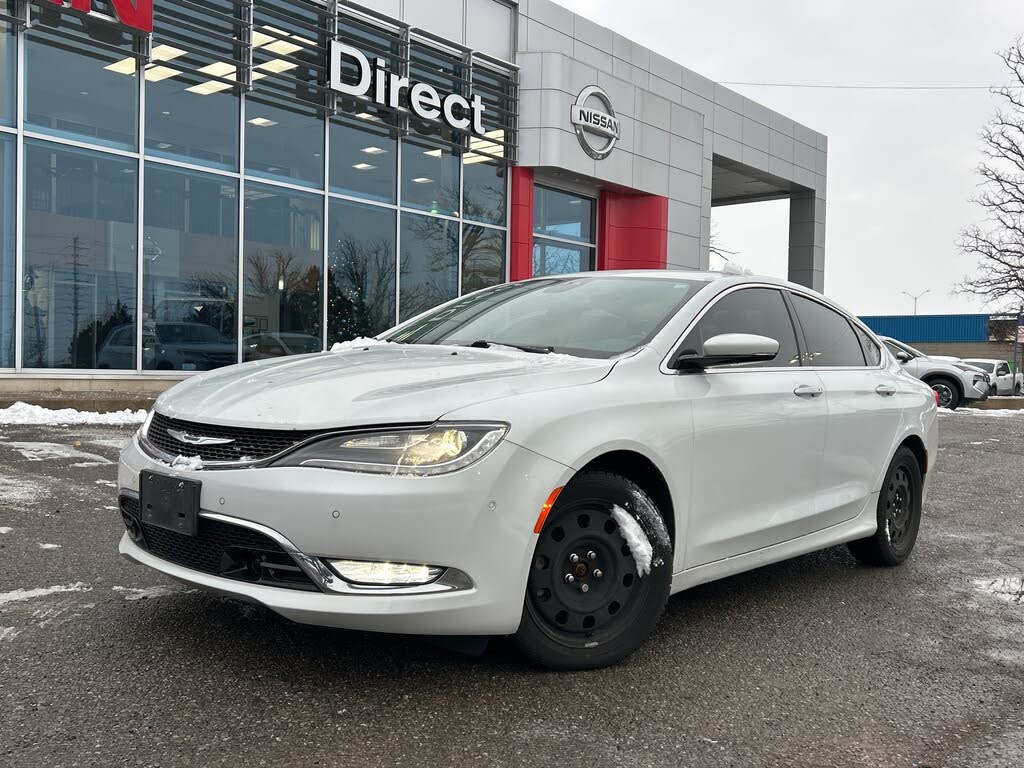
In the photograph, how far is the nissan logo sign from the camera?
18.4 m

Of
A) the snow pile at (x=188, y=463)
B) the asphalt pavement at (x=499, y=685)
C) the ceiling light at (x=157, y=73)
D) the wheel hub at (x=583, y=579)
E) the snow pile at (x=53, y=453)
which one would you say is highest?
the ceiling light at (x=157, y=73)

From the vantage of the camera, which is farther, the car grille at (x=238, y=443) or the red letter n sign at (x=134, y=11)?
the red letter n sign at (x=134, y=11)

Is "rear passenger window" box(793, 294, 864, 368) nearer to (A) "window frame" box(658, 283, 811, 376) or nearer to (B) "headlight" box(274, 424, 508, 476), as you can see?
(A) "window frame" box(658, 283, 811, 376)

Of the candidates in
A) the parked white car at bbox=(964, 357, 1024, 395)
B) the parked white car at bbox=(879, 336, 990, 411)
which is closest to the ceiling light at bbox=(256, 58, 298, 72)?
the parked white car at bbox=(879, 336, 990, 411)

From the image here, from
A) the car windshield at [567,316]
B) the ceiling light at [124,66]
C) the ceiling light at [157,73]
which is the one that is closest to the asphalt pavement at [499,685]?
the car windshield at [567,316]

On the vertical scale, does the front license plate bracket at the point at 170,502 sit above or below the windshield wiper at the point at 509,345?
below

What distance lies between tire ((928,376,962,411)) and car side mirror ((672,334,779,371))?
17.1 metres

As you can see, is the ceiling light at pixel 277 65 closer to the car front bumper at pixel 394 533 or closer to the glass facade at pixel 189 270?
the glass facade at pixel 189 270

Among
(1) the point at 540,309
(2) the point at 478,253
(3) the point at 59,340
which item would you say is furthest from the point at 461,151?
(1) the point at 540,309

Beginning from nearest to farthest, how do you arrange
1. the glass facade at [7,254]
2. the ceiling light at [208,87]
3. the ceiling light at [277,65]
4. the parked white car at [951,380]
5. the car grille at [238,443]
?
the car grille at [238,443] < the glass facade at [7,254] < the ceiling light at [208,87] < the ceiling light at [277,65] < the parked white car at [951,380]

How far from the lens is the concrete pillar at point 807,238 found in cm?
2919

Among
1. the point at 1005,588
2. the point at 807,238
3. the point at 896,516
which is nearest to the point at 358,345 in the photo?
the point at 896,516

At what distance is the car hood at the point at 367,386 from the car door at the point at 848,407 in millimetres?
1605

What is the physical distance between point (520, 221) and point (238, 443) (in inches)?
Result: 623
